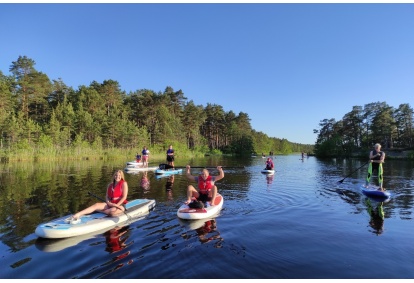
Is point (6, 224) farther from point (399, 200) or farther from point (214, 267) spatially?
point (399, 200)

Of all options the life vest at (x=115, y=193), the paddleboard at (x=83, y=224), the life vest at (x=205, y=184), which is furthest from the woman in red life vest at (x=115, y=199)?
the life vest at (x=205, y=184)

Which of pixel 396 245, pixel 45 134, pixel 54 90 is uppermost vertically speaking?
pixel 54 90

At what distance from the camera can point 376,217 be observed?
9.64 m

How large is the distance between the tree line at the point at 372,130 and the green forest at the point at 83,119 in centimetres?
2773

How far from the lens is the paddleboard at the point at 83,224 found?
273 inches

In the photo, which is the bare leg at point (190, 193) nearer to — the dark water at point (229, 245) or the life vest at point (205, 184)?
the life vest at point (205, 184)

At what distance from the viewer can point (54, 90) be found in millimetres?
64500

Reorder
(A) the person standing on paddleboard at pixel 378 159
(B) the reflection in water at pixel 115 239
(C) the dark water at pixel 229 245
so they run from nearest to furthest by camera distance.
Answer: (C) the dark water at pixel 229 245
(B) the reflection in water at pixel 115 239
(A) the person standing on paddleboard at pixel 378 159

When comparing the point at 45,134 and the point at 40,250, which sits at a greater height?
the point at 45,134

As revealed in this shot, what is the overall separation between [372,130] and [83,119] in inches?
2599

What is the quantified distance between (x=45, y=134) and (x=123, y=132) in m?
13.8

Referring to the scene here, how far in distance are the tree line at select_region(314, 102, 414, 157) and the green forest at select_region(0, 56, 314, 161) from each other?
27733mm

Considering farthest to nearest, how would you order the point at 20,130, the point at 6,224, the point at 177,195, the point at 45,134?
the point at 45,134 → the point at 20,130 → the point at 177,195 → the point at 6,224

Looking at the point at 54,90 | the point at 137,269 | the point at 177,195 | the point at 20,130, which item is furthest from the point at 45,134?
the point at 137,269
